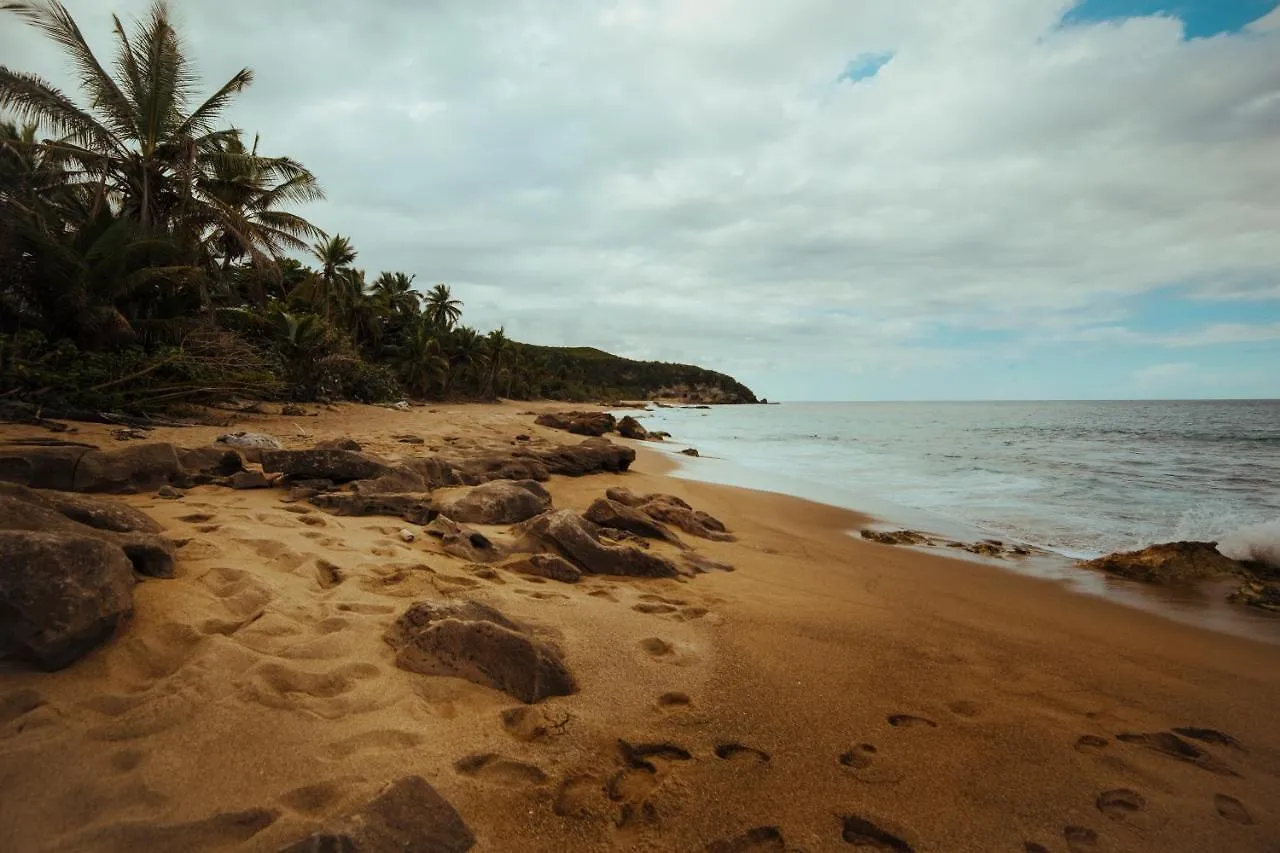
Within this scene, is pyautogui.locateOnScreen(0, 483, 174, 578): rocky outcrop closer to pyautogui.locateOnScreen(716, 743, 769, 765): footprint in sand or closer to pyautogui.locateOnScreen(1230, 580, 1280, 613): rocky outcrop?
pyautogui.locateOnScreen(716, 743, 769, 765): footprint in sand

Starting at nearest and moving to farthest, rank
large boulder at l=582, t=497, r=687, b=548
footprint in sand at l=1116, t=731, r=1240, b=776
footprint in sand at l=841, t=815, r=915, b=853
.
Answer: footprint in sand at l=841, t=815, r=915, b=853 → footprint in sand at l=1116, t=731, r=1240, b=776 → large boulder at l=582, t=497, r=687, b=548

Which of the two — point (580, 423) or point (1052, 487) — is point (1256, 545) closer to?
point (1052, 487)

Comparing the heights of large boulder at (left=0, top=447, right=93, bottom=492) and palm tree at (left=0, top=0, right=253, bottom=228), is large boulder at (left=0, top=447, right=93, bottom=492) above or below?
below

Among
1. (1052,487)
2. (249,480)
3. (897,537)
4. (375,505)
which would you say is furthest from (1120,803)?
(1052,487)

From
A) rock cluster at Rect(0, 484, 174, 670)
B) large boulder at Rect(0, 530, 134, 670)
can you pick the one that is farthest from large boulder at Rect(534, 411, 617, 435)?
large boulder at Rect(0, 530, 134, 670)

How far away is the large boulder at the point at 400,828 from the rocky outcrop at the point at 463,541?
274 cm

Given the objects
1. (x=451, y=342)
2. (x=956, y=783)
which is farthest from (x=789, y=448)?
(x=451, y=342)

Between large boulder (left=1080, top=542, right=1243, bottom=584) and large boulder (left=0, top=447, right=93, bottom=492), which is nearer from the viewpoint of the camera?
large boulder (left=0, top=447, right=93, bottom=492)

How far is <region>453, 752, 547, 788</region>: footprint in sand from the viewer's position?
2.14 m

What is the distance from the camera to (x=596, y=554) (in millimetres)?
4859

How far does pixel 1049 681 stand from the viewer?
3.39 m

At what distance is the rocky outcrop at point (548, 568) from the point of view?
4.49 meters

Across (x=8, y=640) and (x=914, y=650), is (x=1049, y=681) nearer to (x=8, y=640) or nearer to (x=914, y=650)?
(x=914, y=650)

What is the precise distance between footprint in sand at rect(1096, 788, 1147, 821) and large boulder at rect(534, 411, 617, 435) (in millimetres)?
20481
